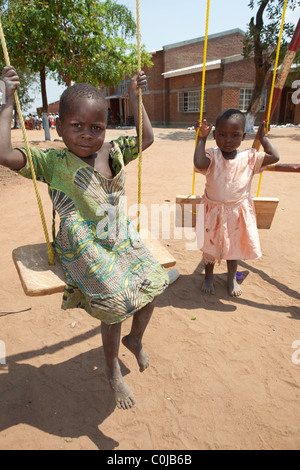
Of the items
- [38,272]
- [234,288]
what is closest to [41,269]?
[38,272]

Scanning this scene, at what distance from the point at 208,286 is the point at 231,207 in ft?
2.69

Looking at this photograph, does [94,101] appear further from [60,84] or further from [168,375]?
[60,84]

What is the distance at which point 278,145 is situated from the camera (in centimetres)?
1312

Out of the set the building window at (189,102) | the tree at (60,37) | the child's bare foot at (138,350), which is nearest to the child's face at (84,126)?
the child's bare foot at (138,350)

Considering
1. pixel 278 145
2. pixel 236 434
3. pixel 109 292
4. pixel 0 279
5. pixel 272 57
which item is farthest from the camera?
pixel 272 57

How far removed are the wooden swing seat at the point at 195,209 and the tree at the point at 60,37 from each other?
9.86 m

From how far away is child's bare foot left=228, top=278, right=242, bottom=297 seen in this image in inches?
124

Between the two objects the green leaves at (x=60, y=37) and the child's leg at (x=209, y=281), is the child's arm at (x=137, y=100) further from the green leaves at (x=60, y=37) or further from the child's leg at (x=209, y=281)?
the green leaves at (x=60, y=37)

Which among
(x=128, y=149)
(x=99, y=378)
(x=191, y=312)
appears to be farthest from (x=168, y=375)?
(x=128, y=149)

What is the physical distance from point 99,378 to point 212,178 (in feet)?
6.14

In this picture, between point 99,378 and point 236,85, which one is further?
point 236,85

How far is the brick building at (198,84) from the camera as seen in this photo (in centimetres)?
2050

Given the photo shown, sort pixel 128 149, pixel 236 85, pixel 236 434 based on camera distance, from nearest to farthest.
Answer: pixel 236 434
pixel 128 149
pixel 236 85

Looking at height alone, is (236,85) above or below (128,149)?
above
